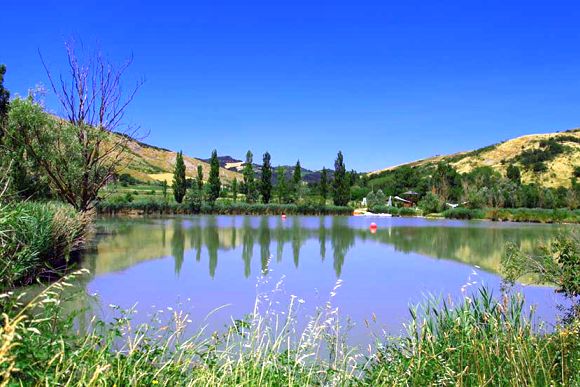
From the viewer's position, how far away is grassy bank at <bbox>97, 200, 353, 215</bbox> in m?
41.2

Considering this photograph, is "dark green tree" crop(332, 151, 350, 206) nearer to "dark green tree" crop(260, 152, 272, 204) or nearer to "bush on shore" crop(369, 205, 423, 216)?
"bush on shore" crop(369, 205, 423, 216)

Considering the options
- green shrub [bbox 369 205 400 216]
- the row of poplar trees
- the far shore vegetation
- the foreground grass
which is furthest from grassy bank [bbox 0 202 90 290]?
green shrub [bbox 369 205 400 216]

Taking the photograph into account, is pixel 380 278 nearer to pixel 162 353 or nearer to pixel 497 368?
pixel 497 368

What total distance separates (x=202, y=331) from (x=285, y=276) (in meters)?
6.91

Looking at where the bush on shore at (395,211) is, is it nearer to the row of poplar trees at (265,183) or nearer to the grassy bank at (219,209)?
the row of poplar trees at (265,183)

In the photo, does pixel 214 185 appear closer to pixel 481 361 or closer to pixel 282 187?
pixel 282 187

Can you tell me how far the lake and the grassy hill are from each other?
6195 cm

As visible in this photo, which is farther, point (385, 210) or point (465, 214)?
point (385, 210)

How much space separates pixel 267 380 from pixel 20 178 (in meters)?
16.2

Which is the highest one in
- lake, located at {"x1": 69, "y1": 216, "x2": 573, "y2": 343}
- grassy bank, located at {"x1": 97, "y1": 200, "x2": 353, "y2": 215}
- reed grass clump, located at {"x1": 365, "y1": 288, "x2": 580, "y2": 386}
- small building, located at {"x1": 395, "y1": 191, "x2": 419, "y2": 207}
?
small building, located at {"x1": 395, "y1": 191, "x2": 419, "y2": 207}

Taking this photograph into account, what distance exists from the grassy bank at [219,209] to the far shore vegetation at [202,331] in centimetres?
14

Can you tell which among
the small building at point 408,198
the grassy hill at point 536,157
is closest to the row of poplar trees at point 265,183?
the small building at point 408,198

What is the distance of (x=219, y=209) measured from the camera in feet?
155

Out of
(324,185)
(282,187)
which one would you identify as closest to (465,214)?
(324,185)
